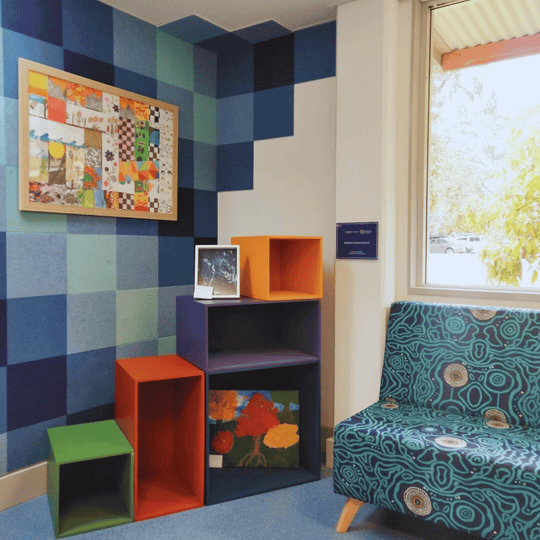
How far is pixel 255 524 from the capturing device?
2090 millimetres

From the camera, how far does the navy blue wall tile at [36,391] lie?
222 cm

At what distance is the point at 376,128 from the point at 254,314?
118 cm

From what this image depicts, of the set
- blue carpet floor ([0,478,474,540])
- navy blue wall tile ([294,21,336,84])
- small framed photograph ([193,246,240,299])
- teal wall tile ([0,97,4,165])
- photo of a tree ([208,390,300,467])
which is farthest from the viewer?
navy blue wall tile ([294,21,336,84])

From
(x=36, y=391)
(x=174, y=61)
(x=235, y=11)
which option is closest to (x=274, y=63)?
(x=235, y=11)

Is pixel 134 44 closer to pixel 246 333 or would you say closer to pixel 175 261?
pixel 175 261

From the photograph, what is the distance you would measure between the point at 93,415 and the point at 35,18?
6.31 feet

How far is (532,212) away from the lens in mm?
2314

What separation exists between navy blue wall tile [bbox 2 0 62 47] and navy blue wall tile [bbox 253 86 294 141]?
3.86ft

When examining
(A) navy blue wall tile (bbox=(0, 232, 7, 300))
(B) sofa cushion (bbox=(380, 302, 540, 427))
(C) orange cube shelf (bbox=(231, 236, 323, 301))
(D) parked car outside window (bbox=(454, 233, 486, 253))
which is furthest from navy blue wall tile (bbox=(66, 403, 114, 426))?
(D) parked car outside window (bbox=(454, 233, 486, 253))

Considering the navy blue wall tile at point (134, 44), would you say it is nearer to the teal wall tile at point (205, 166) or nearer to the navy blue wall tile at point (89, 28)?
the navy blue wall tile at point (89, 28)

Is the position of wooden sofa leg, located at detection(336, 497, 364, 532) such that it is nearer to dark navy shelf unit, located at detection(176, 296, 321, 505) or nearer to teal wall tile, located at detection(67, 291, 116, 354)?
dark navy shelf unit, located at detection(176, 296, 321, 505)

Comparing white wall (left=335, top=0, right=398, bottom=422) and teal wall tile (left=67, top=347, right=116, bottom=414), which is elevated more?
white wall (left=335, top=0, right=398, bottom=422)

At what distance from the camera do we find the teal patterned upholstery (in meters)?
1.71

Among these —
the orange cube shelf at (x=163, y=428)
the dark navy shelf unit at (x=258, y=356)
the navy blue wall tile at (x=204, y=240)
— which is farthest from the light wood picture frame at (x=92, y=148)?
the orange cube shelf at (x=163, y=428)
